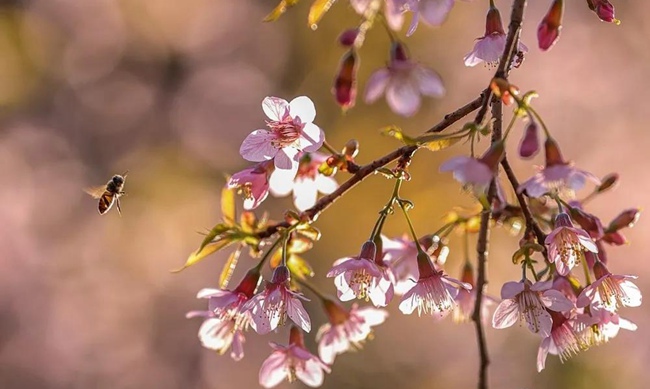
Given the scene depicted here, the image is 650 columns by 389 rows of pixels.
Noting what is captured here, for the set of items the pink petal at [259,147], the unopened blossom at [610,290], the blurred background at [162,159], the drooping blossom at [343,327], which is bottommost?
the unopened blossom at [610,290]

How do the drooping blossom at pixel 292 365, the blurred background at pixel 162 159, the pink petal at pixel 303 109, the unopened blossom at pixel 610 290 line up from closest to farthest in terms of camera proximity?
1. the unopened blossom at pixel 610 290
2. the pink petal at pixel 303 109
3. the drooping blossom at pixel 292 365
4. the blurred background at pixel 162 159

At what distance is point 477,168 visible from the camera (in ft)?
3.97

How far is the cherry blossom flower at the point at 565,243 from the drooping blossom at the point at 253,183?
1.85 feet

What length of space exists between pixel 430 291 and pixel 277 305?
0.93ft

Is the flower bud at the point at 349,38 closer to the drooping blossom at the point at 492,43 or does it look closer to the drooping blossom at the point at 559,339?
the drooping blossom at the point at 492,43

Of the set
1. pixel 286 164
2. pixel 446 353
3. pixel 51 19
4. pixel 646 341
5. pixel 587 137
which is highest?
pixel 51 19

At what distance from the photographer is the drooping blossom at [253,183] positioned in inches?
63.6

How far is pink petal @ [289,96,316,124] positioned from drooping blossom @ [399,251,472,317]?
0.34 meters

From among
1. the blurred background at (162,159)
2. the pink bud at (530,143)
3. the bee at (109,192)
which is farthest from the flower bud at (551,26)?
the blurred background at (162,159)

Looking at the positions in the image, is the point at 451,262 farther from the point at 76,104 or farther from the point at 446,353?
the point at 76,104

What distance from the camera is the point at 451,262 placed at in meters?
5.08

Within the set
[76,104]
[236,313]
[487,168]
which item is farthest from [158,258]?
[487,168]

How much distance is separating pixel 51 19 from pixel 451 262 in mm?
3427

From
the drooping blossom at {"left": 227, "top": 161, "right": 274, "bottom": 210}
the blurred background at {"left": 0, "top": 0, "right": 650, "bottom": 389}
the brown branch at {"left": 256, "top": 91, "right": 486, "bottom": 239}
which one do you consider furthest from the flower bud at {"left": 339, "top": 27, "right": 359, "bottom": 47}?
the blurred background at {"left": 0, "top": 0, "right": 650, "bottom": 389}
